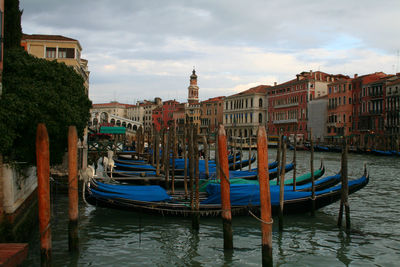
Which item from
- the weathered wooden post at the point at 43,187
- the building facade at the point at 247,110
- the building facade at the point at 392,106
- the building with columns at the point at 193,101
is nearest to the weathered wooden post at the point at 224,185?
the weathered wooden post at the point at 43,187

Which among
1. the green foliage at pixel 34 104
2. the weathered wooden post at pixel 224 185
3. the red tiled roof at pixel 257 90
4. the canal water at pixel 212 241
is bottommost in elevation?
the canal water at pixel 212 241

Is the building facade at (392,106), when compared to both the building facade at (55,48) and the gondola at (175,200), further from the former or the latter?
the gondola at (175,200)

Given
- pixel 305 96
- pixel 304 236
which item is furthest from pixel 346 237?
pixel 305 96

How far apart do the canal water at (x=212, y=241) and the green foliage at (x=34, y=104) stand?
1499mm

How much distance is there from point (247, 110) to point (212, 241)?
4731 centimetres

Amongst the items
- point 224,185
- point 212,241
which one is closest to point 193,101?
point 212,241

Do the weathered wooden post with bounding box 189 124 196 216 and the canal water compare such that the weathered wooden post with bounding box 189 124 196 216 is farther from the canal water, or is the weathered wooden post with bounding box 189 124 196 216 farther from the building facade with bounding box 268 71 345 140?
the building facade with bounding box 268 71 345 140

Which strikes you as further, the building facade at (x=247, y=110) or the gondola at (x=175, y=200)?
the building facade at (x=247, y=110)

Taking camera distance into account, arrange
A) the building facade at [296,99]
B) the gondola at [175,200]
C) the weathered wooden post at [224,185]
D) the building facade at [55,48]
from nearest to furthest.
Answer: the weathered wooden post at [224,185] → the gondola at [175,200] → the building facade at [55,48] → the building facade at [296,99]

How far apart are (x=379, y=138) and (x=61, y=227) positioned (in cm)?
3374

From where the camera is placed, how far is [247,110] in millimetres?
53750

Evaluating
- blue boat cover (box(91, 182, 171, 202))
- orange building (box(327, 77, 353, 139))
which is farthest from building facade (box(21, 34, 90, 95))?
orange building (box(327, 77, 353, 139))

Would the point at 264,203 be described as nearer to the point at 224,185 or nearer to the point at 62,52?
the point at 224,185

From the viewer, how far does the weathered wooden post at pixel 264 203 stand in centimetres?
486
